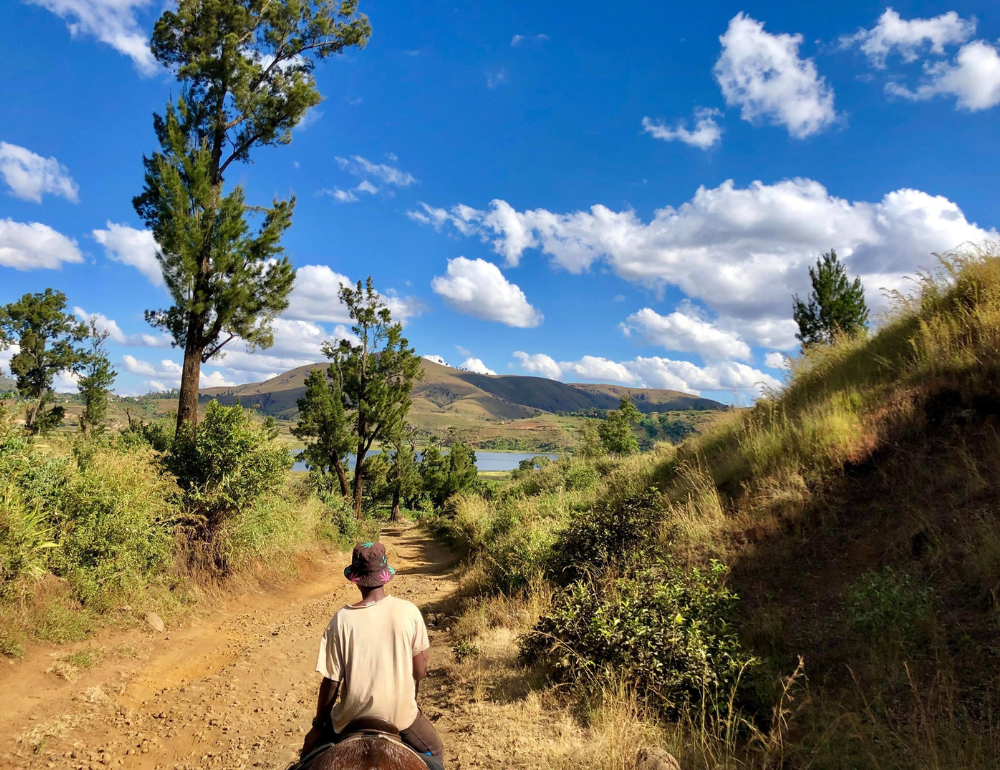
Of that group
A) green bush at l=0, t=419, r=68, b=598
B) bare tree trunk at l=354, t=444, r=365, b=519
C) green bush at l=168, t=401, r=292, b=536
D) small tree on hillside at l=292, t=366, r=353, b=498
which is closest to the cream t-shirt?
green bush at l=0, t=419, r=68, b=598

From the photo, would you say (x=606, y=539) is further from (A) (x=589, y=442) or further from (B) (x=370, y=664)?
(A) (x=589, y=442)

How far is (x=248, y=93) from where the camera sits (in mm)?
12922

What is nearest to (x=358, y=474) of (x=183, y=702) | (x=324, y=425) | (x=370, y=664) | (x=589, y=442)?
(x=324, y=425)

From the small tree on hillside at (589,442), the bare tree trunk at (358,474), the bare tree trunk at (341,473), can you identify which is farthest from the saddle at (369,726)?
the bare tree trunk at (358,474)

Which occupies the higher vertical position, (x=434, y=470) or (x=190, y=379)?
(x=190, y=379)

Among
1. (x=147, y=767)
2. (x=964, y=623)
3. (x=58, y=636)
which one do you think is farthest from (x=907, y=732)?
(x=58, y=636)

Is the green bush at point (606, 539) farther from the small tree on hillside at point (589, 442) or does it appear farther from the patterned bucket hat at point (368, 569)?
the small tree on hillside at point (589, 442)

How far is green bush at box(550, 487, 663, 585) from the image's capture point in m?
6.96

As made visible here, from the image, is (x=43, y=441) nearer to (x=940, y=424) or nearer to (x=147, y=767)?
(x=147, y=767)

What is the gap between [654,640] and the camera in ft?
15.2

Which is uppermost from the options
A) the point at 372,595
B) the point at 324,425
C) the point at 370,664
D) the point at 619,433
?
the point at 619,433

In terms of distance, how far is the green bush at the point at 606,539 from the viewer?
6.96 metres

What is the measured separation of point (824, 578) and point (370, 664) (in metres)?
4.68

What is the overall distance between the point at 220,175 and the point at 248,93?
216 centimetres
